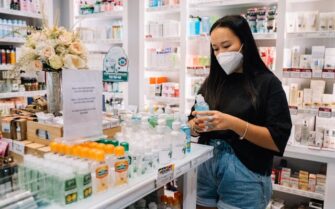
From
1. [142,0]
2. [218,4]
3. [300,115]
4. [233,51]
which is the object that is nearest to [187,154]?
[233,51]

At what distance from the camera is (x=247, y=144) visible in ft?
5.71

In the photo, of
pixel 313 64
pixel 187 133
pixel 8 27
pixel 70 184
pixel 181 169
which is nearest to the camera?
pixel 70 184

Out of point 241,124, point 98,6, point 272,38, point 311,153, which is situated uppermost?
point 98,6

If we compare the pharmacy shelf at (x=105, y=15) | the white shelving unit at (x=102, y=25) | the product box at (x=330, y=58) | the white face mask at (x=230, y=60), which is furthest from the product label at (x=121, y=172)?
the pharmacy shelf at (x=105, y=15)

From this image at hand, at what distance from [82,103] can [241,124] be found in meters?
0.81

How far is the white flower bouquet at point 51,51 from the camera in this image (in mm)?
1706

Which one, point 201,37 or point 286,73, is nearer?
point 286,73

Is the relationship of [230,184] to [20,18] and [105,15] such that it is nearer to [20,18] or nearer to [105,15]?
[105,15]

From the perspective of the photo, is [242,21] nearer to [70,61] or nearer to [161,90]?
[70,61]

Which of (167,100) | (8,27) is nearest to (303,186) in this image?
(167,100)

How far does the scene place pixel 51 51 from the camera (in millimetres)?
1700

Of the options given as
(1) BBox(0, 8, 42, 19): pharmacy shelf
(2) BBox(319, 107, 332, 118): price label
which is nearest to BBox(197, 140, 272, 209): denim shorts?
(2) BBox(319, 107, 332, 118): price label

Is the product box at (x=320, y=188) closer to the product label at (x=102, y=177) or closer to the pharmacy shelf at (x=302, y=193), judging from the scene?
the pharmacy shelf at (x=302, y=193)

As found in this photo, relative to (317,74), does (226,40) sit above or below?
above
